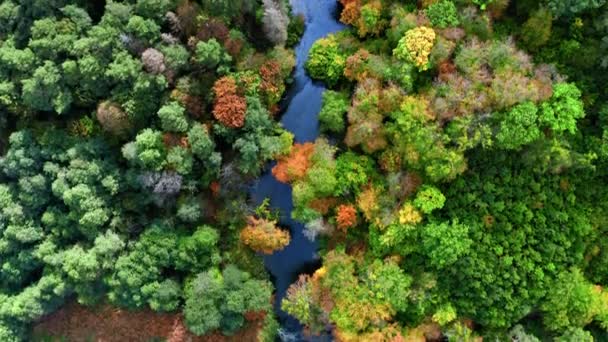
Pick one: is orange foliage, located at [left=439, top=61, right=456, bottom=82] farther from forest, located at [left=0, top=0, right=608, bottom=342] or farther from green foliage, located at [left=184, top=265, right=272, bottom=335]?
green foliage, located at [left=184, top=265, right=272, bottom=335]

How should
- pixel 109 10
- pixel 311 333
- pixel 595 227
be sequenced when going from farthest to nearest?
pixel 311 333 < pixel 595 227 < pixel 109 10

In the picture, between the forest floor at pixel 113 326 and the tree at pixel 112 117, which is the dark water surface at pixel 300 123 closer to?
the forest floor at pixel 113 326

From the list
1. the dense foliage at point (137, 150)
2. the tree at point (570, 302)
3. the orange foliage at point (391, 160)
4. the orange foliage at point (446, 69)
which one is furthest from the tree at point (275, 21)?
the tree at point (570, 302)

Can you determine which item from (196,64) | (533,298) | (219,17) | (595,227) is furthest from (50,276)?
(595,227)

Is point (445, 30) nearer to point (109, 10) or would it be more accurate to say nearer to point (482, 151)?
point (482, 151)

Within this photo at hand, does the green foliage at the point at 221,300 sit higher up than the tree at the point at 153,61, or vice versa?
the tree at the point at 153,61

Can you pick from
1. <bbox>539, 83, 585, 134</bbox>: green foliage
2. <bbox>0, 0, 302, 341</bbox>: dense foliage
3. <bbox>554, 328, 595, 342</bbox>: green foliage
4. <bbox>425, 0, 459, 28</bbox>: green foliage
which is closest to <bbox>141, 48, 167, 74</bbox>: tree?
<bbox>0, 0, 302, 341</bbox>: dense foliage

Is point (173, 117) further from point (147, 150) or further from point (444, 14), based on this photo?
point (444, 14)
